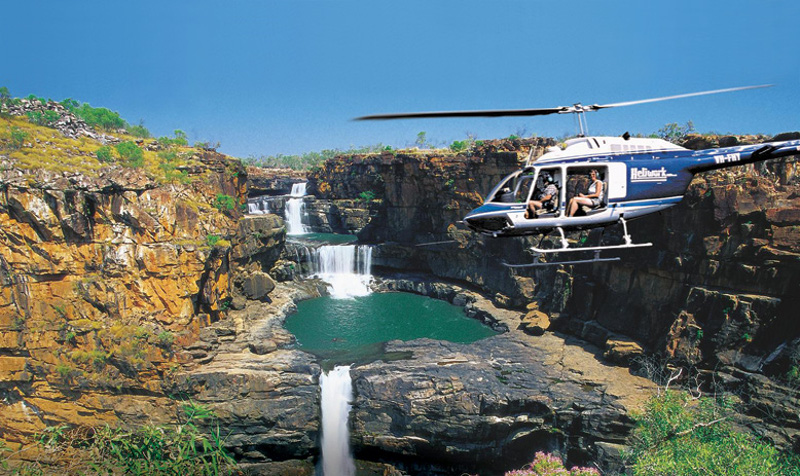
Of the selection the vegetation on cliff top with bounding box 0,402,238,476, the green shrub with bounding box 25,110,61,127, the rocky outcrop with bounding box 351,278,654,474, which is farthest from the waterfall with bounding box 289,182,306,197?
the vegetation on cliff top with bounding box 0,402,238,476

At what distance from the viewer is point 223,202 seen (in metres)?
26.2

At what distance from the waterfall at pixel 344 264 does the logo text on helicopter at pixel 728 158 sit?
27.5 metres

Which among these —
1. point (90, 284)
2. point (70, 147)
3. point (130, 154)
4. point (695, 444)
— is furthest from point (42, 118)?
point (695, 444)

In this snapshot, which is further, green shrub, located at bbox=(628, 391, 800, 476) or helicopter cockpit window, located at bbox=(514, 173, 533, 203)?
green shrub, located at bbox=(628, 391, 800, 476)

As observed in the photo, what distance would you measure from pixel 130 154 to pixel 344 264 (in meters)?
17.0

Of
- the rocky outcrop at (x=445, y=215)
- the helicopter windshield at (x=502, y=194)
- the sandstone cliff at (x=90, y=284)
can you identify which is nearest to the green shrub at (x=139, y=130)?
the sandstone cliff at (x=90, y=284)

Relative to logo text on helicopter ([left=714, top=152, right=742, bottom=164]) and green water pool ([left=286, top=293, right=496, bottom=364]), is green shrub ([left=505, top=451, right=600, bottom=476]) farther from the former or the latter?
green water pool ([left=286, top=293, right=496, bottom=364])

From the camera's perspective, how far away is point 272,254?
3275 cm

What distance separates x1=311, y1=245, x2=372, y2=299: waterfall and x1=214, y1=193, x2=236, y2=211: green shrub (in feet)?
31.3

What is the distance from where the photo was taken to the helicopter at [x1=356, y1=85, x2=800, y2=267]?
331 inches

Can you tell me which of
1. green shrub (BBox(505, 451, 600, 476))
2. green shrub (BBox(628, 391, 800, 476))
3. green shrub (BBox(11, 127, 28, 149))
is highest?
green shrub (BBox(11, 127, 28, 149))

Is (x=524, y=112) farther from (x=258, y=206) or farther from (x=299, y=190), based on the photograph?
(x=299, y=190)

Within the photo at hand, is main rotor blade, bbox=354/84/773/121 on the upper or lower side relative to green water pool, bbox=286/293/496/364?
upper

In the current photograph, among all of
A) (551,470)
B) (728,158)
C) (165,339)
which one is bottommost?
(551,470)
